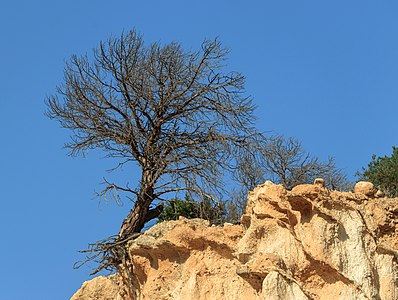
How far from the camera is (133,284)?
44.2 feet

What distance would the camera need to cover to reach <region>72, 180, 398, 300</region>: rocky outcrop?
11.2 meters

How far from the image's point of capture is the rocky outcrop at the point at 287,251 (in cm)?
1118

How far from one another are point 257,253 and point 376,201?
182 cm

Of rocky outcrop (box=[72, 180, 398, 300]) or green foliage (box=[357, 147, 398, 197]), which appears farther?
green foliage (box=[357, 147, 398, 197])

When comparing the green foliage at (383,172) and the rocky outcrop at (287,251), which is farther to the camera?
the green foliage at (383,172)

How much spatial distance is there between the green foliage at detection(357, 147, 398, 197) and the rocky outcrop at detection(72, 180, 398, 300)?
1187 centimetres

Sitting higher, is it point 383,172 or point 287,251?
point 383,172

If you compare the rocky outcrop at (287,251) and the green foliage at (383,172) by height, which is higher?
the green foliage at (383,172)

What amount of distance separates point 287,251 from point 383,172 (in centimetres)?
1440

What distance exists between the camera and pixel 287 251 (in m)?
11.6

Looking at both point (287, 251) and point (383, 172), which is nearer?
point (287, 251)

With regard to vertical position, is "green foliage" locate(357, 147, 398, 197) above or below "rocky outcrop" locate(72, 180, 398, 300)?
above

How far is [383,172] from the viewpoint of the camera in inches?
996

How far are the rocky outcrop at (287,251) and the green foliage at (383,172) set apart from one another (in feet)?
38.9
